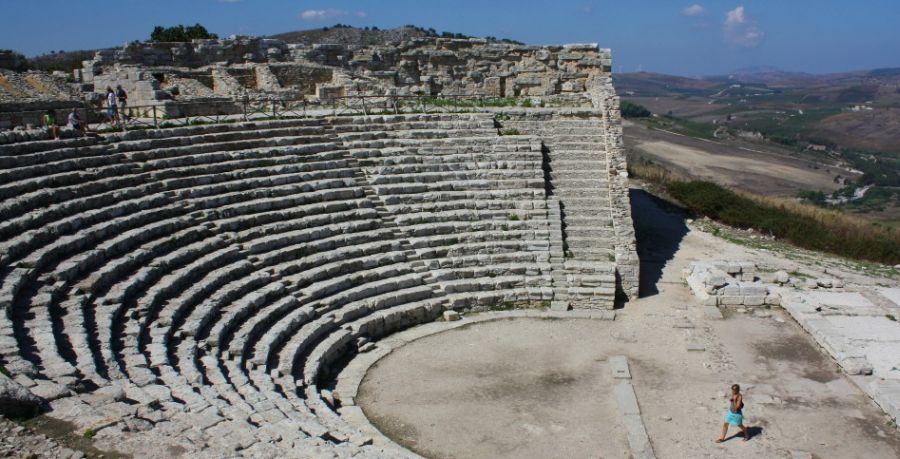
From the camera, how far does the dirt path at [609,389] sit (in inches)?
383

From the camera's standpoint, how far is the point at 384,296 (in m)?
13.7

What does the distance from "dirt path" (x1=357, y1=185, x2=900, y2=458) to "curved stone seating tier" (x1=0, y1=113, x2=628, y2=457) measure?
1058 mm

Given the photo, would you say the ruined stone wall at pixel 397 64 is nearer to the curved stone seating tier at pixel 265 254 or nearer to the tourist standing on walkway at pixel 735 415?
the curved stone seating tier at pixel 265 254

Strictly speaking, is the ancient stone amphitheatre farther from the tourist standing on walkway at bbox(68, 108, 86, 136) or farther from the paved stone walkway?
the tourist standing on walkway at bbox(68, 108, 86, 136)

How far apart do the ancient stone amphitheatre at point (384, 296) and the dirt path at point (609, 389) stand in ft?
0.16

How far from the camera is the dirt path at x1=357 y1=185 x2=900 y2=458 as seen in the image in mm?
9734

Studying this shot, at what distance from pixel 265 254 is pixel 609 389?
6.62 meters

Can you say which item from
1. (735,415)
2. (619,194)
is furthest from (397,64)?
(735,415)

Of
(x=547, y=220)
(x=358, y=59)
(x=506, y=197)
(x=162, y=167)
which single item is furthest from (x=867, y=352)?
(x=358, y=59)

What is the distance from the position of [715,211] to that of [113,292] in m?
17.9

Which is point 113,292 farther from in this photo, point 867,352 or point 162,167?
point 867,352

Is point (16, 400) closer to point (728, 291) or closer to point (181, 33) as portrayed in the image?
point (728, 291)

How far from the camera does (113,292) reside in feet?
34.1

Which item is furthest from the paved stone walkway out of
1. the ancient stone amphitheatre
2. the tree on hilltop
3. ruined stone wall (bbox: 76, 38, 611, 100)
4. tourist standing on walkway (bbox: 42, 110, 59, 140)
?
the tree on hilltop
